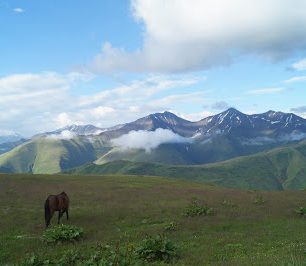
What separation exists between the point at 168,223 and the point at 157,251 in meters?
10.7

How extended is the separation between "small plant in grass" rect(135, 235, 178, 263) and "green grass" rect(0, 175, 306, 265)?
0.57m

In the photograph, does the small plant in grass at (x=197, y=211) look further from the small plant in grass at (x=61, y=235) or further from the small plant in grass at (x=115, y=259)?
the small plant in grass at (x=115, y=259)

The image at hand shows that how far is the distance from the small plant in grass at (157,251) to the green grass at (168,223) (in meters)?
0.57

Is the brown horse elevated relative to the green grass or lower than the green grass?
elevated

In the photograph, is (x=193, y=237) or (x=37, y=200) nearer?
(x=193, y=237)

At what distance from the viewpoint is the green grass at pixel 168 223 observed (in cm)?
2155

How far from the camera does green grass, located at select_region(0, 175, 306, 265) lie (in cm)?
2155

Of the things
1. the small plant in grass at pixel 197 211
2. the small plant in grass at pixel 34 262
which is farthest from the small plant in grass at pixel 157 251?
the small plant in grass at pixel 197 211

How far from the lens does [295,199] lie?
47312mm

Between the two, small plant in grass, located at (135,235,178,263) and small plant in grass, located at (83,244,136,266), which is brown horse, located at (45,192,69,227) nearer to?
small plant in grass, located at (83,244,136,266)

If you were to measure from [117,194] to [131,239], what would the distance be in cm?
2663

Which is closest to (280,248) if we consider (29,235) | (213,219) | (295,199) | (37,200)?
(213,219)

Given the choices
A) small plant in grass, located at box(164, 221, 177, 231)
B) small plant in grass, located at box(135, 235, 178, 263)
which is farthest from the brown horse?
small plant in grass, located at box(135, 235, 178, 263)

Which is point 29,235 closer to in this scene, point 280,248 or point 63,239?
point 63,239
